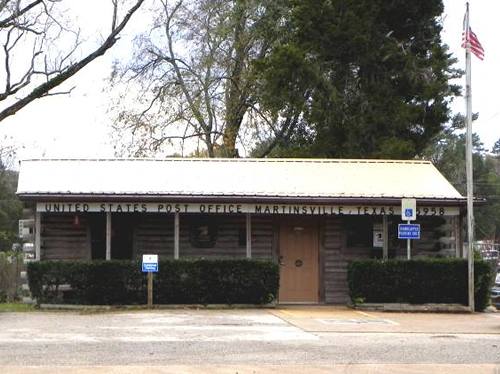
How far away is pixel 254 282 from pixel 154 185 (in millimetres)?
3897

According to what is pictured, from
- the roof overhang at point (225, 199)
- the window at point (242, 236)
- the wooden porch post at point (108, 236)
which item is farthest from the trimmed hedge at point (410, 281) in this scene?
the wooden porch post at point (108, 236)

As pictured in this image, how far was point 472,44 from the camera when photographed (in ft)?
62.6

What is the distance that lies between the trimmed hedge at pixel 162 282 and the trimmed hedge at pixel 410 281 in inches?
84.1

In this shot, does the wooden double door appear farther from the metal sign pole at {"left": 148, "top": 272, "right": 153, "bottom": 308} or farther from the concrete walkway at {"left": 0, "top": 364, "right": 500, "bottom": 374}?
the concrete walkway at {"left": 0, "top": 364, "right": 500, "bottom": 374}

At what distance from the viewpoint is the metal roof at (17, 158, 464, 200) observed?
2025 cm

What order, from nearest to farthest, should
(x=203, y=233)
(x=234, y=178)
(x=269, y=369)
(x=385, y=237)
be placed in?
1. (x=269, y=369)
2. (x=385, y=237)
3. (x=203, y=233)
4. (x=234, y=178)

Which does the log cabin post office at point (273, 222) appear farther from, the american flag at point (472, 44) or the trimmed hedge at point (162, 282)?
the american flag at point (472, 44)

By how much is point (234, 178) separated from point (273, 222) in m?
1.66

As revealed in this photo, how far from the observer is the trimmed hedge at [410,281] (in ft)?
63.8

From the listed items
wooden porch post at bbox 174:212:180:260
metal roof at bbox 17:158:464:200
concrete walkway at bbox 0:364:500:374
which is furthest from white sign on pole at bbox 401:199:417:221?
concrete walkway at bbox 0:364:500:374

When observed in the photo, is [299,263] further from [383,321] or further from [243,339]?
[243,339]

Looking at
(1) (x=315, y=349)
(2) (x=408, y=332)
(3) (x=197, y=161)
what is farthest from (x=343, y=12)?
(1) (x=315, y=349)

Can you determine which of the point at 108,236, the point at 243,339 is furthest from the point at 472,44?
the point at 243,339

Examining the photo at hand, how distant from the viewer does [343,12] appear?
3025cm
